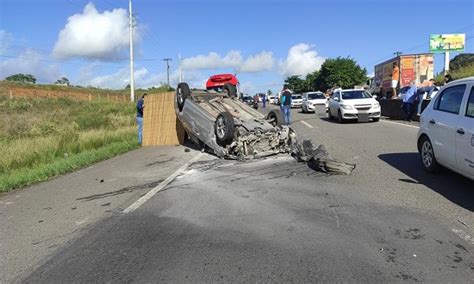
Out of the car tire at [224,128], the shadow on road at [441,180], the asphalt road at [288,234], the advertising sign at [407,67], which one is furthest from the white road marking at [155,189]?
the advertising sign at [407,67]

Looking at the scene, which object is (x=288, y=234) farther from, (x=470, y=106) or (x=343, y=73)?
(x=343, y=73)

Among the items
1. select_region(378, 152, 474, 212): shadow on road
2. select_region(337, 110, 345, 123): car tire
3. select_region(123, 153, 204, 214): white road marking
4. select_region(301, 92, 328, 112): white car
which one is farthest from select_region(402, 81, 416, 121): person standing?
select_region(123, 153, 204, 214): white road marking

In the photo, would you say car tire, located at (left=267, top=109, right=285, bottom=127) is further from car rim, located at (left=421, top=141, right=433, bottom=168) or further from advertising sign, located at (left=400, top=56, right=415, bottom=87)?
advertising sign, located at (left=400, top=56, right=415, bottom=87)

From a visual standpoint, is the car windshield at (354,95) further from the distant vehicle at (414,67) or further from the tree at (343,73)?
the tree at (343,73)

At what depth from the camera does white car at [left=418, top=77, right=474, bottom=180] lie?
6.88m

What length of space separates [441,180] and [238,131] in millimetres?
5226

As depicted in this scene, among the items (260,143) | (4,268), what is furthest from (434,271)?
(260,143)

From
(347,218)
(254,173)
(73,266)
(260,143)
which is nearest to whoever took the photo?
(73,266)

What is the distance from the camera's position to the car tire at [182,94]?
14.1 m

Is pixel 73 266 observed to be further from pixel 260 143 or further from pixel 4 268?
pixel 260 143

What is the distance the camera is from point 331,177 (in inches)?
337

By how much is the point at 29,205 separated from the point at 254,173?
4.22 m

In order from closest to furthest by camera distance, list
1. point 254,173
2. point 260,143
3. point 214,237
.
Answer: point 214,237, point 254,173, point 260,143

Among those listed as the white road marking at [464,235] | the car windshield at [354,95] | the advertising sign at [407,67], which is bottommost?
the white road marking at [464,235]
